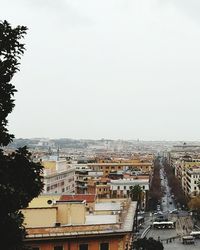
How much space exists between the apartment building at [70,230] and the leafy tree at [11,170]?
35.5 ft

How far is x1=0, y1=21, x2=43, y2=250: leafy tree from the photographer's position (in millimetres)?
12078

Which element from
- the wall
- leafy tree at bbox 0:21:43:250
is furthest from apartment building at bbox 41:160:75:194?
leafy tree at bbox 0:21:43:250

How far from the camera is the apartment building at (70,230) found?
2405 cm

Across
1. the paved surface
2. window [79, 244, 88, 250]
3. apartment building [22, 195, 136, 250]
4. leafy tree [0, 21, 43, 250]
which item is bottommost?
the paved surface

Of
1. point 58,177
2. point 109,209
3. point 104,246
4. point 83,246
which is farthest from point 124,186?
point 83,246

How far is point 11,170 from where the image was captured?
12656 millimetres

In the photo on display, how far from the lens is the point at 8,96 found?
40.7 feet

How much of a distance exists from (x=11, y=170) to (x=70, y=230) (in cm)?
1215

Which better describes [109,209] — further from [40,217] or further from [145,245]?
[145,245]

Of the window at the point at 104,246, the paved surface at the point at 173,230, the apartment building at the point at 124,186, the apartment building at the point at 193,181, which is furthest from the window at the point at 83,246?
the apartment building at the point at 193,181

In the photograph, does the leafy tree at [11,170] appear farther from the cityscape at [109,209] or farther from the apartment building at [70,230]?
the apartment building at [70,230]

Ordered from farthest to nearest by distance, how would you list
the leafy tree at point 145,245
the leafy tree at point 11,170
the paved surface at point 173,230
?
the paved surface at point 173,230 < the leafy tree at point 145,245 < the leafy tree at point 11,170

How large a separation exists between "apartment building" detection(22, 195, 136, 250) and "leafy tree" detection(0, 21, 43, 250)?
10.8 m

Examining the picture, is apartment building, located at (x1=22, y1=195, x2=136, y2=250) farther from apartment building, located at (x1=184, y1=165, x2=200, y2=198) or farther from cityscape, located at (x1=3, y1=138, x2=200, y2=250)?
apartment building, located at (x1=184, y1=165, x2=200, y2=198)
